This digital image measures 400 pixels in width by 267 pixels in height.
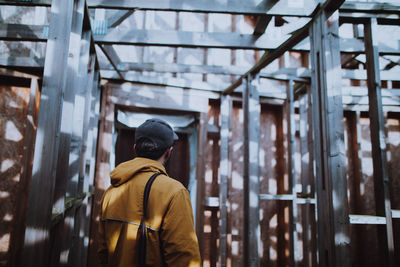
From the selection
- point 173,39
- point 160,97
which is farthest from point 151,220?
point 160,97

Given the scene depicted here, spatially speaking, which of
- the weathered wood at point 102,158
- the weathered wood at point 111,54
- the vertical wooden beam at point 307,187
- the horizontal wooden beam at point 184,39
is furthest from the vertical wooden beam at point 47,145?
the vertical wooden beam at point 307,187

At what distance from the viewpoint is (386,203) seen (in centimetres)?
208

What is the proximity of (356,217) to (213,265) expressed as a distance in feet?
10.6

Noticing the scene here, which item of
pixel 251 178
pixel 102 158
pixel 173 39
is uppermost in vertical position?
pixel 173 39

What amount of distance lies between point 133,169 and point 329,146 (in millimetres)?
1355

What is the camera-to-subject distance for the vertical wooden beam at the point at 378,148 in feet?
6.68

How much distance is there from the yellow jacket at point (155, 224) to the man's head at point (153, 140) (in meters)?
0.15

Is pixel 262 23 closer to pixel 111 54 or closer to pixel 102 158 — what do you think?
pixel 111 54

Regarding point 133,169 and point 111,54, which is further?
point 111,54

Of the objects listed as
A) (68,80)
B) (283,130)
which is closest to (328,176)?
(68,80)

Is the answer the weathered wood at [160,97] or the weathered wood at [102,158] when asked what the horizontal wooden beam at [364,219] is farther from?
the weathered wood at [102,158]

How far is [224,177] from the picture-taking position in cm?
414

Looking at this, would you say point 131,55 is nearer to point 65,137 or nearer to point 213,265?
point 65,137

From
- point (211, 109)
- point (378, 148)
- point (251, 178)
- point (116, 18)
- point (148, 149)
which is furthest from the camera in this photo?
point (211, 109)
